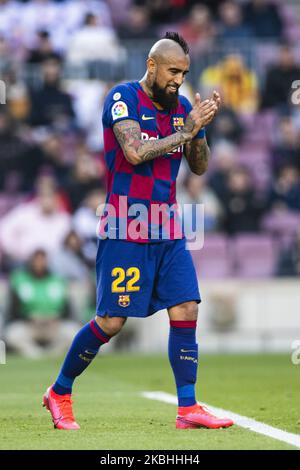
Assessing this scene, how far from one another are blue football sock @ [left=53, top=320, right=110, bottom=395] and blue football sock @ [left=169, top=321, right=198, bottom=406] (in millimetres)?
394

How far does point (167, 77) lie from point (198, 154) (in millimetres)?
540

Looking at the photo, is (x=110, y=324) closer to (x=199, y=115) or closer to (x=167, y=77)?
(x=199, y=115)

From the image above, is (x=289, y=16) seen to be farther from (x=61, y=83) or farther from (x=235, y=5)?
(x=61, y=83)

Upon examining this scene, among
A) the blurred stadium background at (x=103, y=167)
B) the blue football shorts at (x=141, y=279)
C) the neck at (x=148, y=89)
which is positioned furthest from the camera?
the blurred stadium background at (x=103, y=167)

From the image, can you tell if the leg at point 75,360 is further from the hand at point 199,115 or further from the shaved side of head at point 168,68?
the shaved side of head at point 168,68

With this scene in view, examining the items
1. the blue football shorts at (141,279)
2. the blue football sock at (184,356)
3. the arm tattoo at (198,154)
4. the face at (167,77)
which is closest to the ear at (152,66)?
the face at (167,77)

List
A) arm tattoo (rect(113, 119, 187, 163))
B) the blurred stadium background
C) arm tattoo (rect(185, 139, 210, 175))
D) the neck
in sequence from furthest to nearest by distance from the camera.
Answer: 1. the blurred stadium background
2. arm tattoo (rect(185, 139, 210, 175))
3. the neck
4. arm tattoo (rect(113, 119, 187, 163))

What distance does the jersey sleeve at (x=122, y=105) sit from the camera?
23.3 feet

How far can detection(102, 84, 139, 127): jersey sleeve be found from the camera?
7113mm

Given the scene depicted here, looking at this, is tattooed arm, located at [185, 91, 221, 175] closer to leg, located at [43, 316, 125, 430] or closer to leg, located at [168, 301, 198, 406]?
leg, located at [168, 301, 198, 406]

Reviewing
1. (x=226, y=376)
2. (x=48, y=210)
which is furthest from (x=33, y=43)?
(x=226, y=376)

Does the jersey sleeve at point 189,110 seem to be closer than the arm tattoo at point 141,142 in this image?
No

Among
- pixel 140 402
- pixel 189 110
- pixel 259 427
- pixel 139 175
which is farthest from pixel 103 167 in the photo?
pixel 259 427

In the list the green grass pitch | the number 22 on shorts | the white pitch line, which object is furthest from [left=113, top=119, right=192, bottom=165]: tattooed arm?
the white pitch line
